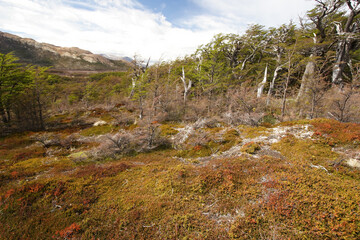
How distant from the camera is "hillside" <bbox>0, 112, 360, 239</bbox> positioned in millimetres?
3422

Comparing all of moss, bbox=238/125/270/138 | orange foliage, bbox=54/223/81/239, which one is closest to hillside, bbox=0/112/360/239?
orange foliage, bbox=54/223/81/239

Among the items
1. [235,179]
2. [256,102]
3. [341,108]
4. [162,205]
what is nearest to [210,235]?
[162,205]

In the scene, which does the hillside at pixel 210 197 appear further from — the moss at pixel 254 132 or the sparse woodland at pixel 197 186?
the moss at pixel 254 132

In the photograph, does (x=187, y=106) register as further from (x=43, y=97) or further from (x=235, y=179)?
(x=43, y=97)

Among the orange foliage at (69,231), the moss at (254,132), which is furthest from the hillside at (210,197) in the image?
the moss at (254,132)

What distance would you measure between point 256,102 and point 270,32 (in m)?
16.3

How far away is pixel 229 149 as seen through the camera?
8.81 metres

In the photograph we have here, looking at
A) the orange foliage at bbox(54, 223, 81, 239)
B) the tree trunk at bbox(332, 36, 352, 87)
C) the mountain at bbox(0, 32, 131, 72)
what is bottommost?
the orange foliage at bbox(54, 223, 81, 239)

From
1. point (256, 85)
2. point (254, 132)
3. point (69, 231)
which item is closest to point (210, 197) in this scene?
point (69, 231)

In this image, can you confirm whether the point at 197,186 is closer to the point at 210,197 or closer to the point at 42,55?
the point at 210,197

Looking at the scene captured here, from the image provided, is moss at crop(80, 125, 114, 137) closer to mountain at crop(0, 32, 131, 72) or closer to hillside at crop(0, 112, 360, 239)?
hillside at crop(0, 112, 360, 239)

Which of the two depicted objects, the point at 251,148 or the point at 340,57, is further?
the point at 340,57

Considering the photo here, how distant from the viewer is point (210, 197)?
4.54m

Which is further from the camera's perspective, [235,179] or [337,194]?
[235,179]
